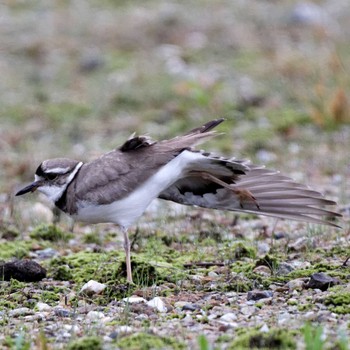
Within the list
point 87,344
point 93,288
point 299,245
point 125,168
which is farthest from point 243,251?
point 87,344

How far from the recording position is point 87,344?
4.32 metres

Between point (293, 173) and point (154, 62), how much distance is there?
5.26 m

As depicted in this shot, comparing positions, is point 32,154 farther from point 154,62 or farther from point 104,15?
point 104,15

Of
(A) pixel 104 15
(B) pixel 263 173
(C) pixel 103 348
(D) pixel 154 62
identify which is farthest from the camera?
(A) pixel 104 15

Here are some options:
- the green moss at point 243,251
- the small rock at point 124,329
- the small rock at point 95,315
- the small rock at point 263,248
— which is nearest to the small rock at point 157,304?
the small rock at point 95,315

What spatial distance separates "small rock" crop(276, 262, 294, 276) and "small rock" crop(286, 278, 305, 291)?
0.20 meters

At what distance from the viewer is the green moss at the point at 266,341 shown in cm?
430

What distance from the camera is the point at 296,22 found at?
15.6m

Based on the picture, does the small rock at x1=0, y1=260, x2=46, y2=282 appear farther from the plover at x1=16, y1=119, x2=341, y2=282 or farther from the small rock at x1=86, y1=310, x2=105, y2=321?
the small rock at x1=86, y1=310, x2=105, y2=321

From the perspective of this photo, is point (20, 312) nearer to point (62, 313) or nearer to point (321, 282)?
point (62, 313)

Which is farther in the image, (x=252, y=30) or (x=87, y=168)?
(x=252, y=30)

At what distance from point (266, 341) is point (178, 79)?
352 inches

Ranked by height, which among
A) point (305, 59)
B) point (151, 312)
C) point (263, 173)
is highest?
point (305, 59)

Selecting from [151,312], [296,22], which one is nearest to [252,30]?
[296,22]
